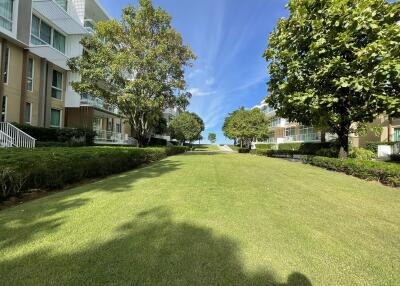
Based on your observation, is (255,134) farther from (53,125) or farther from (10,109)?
(10,109)

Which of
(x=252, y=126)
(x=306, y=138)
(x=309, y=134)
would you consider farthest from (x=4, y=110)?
(x=306, y=138)

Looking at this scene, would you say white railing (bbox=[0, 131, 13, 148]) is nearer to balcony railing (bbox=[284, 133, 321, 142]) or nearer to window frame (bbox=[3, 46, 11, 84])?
window frame (bbox=[3, 46, 11, 84])

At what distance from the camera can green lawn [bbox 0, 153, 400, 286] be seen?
2.68m

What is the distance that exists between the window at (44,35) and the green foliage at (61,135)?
7.09m

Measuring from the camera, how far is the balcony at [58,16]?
58.2 ft

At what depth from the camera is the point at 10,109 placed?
52.4 ft

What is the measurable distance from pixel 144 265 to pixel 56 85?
75.8 ft

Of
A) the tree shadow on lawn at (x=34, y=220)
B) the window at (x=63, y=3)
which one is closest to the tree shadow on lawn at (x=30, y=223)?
the tree shadow on lawn at (x=34, y=220)

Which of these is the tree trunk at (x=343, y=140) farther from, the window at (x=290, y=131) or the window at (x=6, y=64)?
the window at (x=290, y=131)

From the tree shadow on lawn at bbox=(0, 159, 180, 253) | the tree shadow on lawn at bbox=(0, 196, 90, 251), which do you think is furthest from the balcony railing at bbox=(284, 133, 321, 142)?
the tree shadow on lawn at bbox=(0, 196, 90, 251)

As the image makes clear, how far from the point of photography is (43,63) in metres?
19.5

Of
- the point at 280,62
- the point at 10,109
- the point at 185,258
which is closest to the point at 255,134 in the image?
the point at 280,62

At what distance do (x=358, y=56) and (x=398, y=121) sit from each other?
18505 mm

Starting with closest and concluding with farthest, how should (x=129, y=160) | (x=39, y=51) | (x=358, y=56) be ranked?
(x=358, y=56)
(x=129, y=160)
(x=39, y=51)
